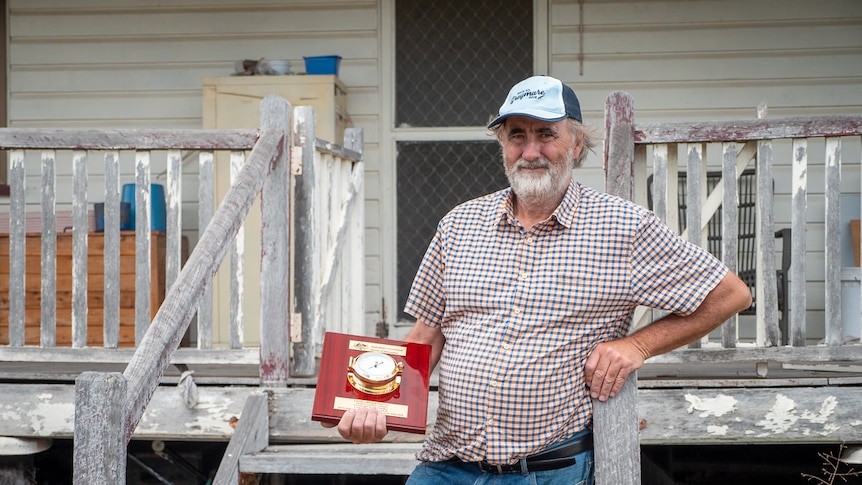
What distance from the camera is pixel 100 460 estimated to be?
253 cm

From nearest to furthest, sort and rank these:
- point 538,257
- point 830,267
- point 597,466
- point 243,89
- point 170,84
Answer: point 597,466, point 538,257, point 830,267, point 243,89, point 170,84

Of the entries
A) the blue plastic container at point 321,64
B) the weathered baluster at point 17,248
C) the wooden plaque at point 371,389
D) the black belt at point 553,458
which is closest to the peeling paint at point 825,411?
the black belt at point 553,458

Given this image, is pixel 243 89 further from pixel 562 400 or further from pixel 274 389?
pixel 562 400

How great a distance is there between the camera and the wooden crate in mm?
5754

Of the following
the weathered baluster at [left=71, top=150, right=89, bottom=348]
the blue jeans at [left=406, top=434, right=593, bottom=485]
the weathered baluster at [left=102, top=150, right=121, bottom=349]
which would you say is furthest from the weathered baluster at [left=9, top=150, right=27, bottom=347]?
the blue jeans at [left=406, top=434, right=593, bottom=485]

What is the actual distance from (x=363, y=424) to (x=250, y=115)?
13.4 ft

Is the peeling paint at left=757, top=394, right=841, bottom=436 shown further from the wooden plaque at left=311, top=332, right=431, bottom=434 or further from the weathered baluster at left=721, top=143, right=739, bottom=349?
the wooden plaque at left=311, top=332, right=431, bottom=434

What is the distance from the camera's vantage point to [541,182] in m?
2.51

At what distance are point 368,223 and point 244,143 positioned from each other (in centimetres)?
242

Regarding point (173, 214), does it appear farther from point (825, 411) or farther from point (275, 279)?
point (825, 411)

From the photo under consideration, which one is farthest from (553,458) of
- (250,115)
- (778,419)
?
(250,115)

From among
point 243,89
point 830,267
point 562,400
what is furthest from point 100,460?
point 243,89

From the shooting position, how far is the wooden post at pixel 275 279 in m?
3.98

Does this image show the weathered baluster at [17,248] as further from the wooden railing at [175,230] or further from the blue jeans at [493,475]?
the blue jeans at [493,475]
